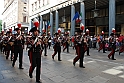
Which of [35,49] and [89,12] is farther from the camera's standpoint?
[89,12]

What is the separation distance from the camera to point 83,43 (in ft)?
27.9

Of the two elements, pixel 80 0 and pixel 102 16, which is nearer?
pixel 80 0

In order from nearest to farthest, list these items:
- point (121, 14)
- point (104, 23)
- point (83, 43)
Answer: point (83, 43) < point (121, 14) < point (104, 23)

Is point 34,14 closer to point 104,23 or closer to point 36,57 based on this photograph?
point 104,23

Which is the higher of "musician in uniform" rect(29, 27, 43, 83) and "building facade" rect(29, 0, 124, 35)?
"building facade" rect(29, 0, 124, 35)

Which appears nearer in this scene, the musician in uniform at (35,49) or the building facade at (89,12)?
the musician in uniform at (35,49)

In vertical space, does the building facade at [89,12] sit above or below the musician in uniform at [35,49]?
above

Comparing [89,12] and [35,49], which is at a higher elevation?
[89,12]

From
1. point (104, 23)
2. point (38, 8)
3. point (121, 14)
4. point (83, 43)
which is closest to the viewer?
point (83, 43)

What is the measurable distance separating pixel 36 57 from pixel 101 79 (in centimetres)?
253

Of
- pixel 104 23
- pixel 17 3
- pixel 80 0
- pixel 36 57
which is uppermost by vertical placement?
pixel 17 3

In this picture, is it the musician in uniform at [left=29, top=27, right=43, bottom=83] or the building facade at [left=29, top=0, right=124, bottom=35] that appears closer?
the musician in uniform at [left=29, top=27, right=43, bottom=83]

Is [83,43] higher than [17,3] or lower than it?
lower

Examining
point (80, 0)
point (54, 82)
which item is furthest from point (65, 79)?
point (80, 0)
